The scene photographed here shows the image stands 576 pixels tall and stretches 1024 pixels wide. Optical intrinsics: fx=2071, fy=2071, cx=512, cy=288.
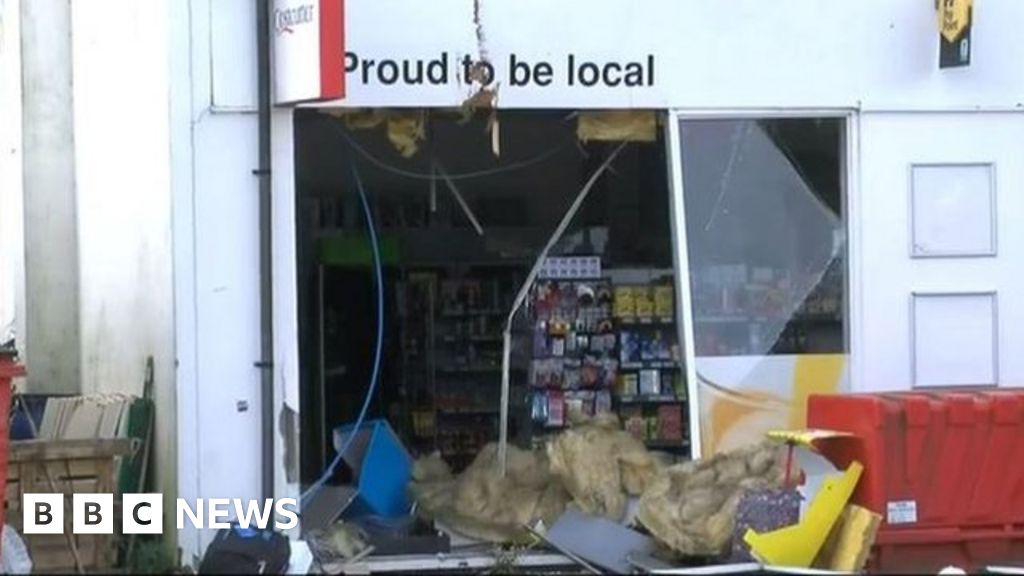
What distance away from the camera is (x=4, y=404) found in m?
11.0

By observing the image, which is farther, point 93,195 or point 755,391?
point 93,195

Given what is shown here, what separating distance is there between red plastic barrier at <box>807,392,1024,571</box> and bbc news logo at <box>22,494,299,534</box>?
3.06 m

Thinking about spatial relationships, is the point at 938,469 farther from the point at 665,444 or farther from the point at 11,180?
the point at 11,180

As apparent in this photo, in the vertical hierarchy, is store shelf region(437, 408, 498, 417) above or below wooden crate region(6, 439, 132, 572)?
above

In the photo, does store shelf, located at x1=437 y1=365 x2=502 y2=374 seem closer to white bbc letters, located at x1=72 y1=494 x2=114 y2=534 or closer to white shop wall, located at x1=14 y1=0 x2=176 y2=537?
white shop wall, located at x1=14 y1=0 x2=176 y2=537

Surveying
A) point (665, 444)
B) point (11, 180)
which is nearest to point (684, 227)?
point (665, 444)

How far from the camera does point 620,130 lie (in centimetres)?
1235

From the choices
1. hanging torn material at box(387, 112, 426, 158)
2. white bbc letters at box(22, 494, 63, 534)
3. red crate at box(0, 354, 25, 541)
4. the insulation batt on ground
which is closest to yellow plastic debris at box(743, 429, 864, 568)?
the insulation batt on ground

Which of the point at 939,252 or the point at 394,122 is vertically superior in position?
the point at 394,122

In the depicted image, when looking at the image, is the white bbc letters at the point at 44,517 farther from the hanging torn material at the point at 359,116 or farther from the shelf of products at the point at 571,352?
the shelf of products at the point at 571,352

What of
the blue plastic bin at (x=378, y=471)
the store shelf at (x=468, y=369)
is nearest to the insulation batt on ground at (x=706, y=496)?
the blue plastic bin at (x=378, y=471)

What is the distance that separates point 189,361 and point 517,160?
261 cm

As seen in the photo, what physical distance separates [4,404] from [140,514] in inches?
46.5

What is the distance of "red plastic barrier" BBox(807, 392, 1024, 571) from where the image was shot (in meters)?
11.0
